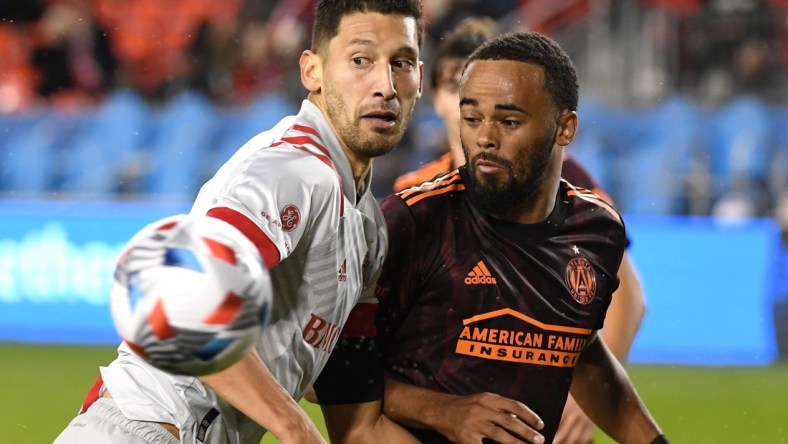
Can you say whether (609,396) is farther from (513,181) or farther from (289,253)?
(289,253)

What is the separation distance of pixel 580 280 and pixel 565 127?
0.46m

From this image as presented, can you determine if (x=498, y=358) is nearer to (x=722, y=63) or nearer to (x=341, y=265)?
(x=341, y=265)

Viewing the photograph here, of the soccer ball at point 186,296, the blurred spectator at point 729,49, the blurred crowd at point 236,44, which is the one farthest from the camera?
the blurred crowd at point 236,44

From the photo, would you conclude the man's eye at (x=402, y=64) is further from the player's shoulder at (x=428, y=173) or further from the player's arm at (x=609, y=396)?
the player's shoulder at (x=428, y=173)

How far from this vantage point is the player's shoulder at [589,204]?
364cm

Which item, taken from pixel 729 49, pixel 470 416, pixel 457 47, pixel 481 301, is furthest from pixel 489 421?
pixel 729 49

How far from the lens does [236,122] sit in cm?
1184

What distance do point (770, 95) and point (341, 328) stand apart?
33.7 ft

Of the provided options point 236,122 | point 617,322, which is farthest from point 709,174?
point 617,322

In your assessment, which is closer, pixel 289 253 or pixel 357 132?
pixel 289 253

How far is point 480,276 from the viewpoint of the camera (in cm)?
342

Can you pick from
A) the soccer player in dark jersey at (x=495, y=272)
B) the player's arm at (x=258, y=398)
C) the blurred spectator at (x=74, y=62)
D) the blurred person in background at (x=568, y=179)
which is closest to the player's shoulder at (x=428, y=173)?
the blurred person in background at (x=568, y=179)

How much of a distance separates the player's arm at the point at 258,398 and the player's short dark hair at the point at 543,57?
4.12ft

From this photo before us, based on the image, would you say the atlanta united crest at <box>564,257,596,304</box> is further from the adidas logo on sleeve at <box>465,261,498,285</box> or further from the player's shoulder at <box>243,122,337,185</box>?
the player's shoulder at <box>243,122,337,185</box>
